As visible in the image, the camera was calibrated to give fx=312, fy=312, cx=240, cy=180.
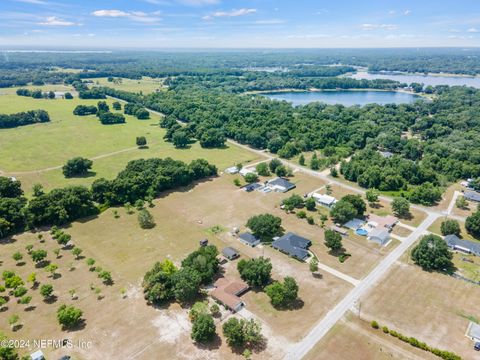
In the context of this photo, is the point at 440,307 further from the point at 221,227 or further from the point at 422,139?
the point at 422,139

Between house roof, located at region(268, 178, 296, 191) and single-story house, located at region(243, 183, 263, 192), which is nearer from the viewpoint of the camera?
single-story house, located at region(243, 183, 263, 192)

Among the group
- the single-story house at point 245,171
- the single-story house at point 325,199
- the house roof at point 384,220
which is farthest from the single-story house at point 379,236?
the single-story house at point 245,171

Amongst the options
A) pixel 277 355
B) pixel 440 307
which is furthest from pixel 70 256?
pixel 440 307

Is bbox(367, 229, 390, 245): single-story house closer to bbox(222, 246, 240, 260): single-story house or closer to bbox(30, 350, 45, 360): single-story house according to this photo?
bbox(222, 246, 240, 260): single-story house

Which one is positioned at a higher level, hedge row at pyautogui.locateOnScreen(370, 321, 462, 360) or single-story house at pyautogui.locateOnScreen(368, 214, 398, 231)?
single-story house at pyautogui.locateOnScreen(368, 214, 398, 231)

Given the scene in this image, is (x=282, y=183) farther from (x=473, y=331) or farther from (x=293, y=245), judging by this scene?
(x=473, y=331)

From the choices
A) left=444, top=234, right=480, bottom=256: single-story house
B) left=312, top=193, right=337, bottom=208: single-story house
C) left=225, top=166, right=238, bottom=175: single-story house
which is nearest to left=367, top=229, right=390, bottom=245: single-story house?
left=444, top=234, right=480, bottom=256: single-story house

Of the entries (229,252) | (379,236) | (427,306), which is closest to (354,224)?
(379,236)
